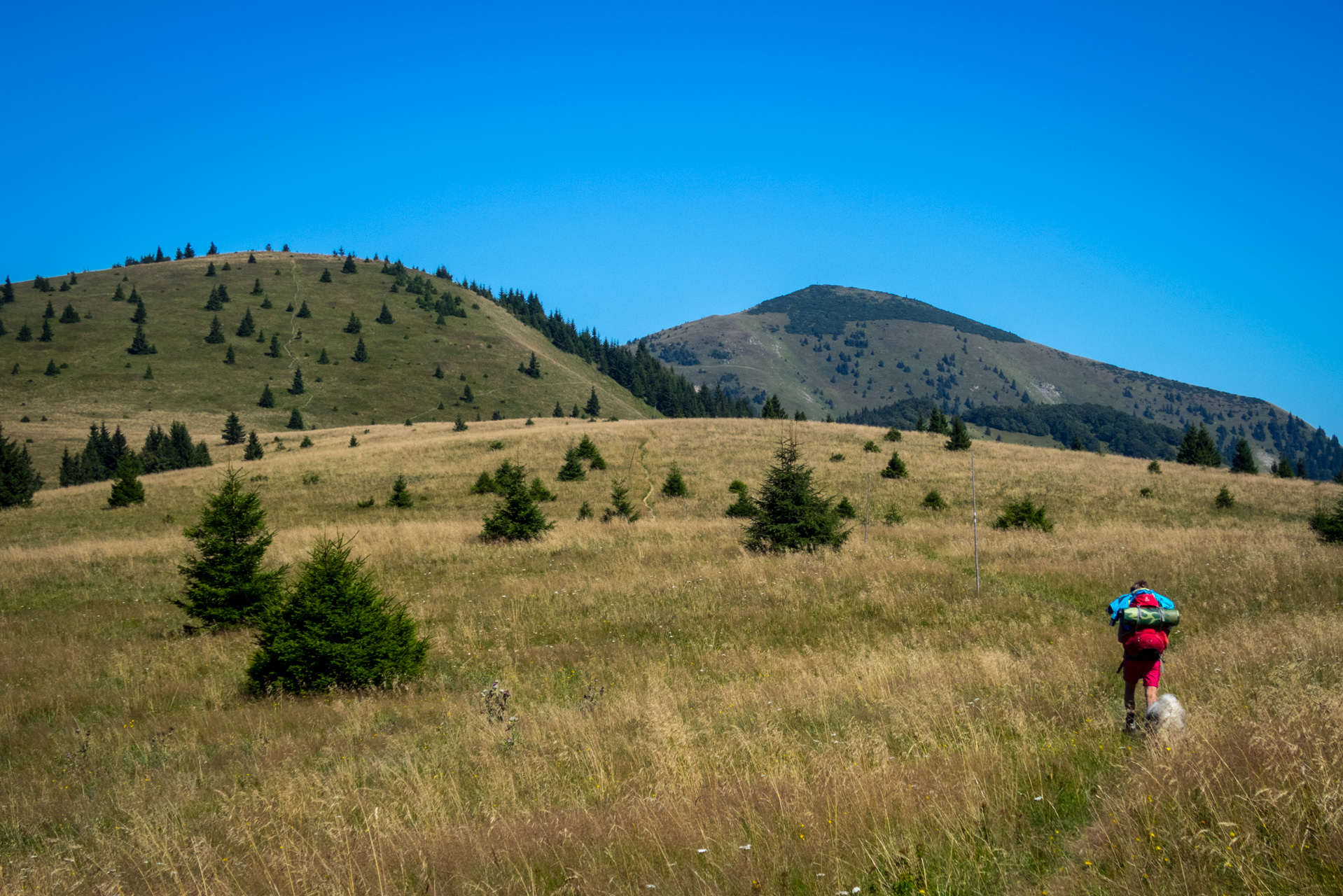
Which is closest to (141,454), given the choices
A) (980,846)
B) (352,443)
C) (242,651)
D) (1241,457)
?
(352,443)

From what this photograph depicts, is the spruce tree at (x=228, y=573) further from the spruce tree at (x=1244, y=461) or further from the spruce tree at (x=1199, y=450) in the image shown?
the spruce tree at (x=1199, y=450)

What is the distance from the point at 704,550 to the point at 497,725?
12.0m

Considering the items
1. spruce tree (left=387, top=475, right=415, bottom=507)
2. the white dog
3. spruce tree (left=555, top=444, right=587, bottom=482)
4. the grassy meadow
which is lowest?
the grassy meadow

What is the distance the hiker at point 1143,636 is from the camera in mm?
5691

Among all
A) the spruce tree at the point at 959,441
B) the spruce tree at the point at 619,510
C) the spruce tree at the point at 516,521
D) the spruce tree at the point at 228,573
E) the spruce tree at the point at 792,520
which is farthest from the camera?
the spruce tree at the point at 959,441

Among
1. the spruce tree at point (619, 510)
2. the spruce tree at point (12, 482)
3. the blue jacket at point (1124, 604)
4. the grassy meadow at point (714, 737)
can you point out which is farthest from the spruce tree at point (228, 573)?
the spruce tree at point (12, 482)

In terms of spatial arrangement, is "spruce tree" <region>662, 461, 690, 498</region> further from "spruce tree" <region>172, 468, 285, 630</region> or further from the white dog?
the white dog

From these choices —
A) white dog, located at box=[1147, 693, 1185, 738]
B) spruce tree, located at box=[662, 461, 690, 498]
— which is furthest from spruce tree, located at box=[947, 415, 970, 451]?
white dog, located at box=[1147, 693, 1185, 738]

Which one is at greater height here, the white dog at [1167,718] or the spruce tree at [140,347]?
the spruce tree at [140,347]

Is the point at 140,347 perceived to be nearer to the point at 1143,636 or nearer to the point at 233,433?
the point at 233,433

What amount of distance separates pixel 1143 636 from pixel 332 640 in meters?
9.10

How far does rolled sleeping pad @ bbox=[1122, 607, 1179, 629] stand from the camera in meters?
5.75

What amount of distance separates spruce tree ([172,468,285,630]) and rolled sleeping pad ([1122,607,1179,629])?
12.7 m

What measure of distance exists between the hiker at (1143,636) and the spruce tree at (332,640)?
319 inches
